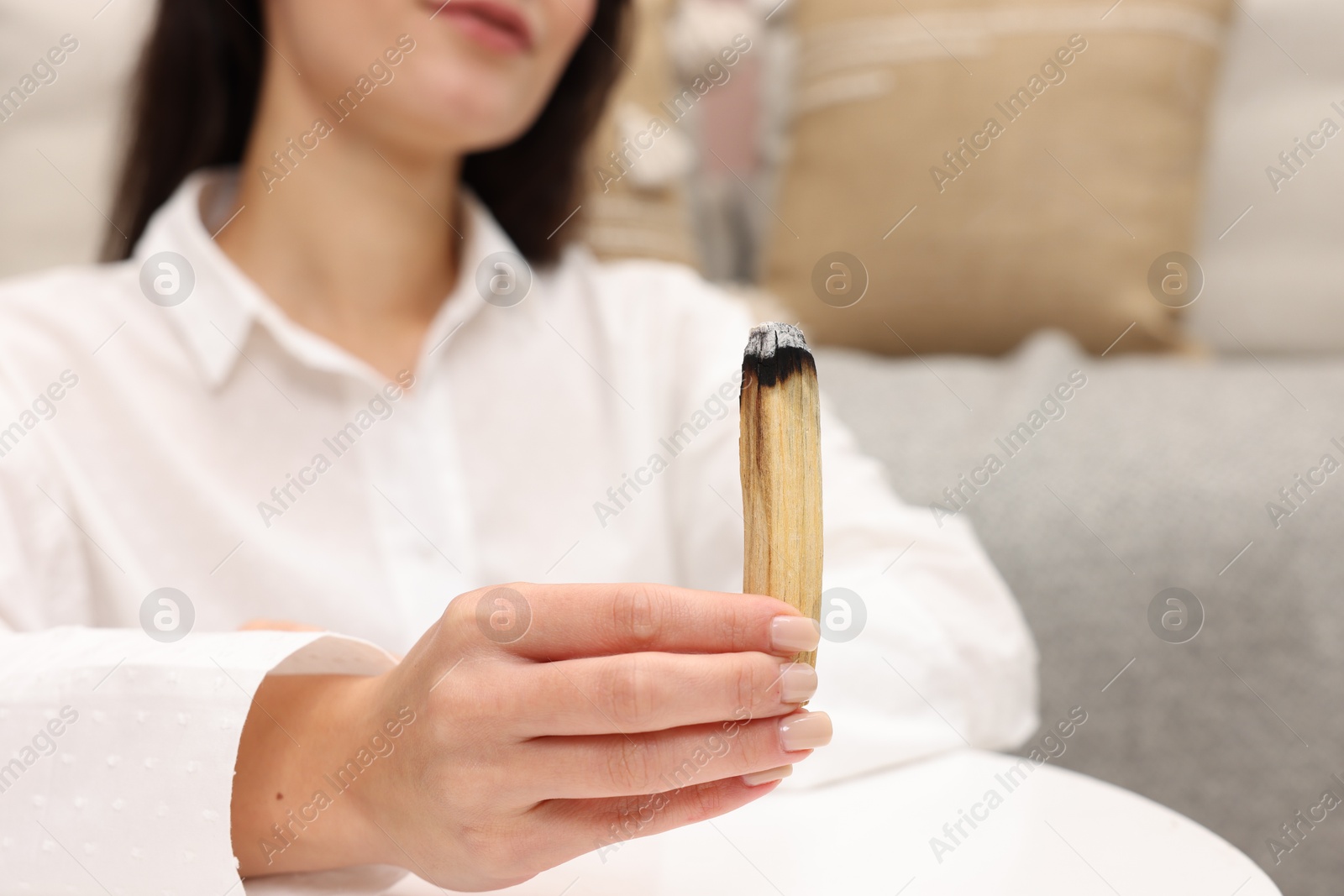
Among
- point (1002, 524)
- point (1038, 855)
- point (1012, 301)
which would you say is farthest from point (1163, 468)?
point (1038, 855)

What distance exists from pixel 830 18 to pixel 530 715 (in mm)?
970

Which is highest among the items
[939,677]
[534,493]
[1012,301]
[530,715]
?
[530,715]

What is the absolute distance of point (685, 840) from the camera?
40 cm

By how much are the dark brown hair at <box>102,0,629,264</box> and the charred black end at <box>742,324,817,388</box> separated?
59cm

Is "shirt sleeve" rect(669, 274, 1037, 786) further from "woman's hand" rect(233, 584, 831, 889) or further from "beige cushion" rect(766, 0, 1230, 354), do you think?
"beige cushion" rect(766, 0, 1230, 354)

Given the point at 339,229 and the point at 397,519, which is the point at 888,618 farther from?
the point at 339,229

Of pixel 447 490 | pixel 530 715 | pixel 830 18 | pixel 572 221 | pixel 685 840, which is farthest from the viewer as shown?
pixel 830 18

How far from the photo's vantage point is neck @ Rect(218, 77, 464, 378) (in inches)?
28.0

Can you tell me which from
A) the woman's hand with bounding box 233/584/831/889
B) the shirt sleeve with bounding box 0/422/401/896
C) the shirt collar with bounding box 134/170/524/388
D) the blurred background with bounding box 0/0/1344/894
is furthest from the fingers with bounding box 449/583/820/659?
the blurred background with bounding box 0/0/1344/894

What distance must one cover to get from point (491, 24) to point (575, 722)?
0.51 meters

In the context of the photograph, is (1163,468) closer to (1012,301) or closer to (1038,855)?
(1012,301)

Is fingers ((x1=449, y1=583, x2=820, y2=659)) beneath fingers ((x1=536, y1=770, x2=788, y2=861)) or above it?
above

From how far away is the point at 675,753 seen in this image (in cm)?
30

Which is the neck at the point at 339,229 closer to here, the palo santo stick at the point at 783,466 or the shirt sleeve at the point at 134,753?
the shirt sleeve at the point at 134,753
